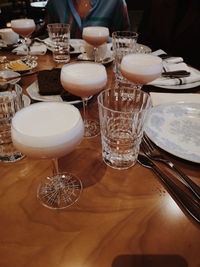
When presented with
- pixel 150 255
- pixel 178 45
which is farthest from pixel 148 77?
pixel 178 45

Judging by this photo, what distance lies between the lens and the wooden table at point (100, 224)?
1.40 ft

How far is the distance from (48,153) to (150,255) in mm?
280

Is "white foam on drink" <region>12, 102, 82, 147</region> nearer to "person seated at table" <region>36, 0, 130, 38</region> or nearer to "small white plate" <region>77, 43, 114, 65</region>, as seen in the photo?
"small white plate" <region>77, 43, 114, 65</region>

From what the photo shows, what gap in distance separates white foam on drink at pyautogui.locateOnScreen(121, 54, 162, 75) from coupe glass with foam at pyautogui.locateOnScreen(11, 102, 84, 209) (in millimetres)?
361

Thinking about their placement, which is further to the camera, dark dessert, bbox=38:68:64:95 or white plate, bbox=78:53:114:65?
white plate, bbox=78:53:114:65

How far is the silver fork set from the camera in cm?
53

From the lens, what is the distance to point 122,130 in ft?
2.26

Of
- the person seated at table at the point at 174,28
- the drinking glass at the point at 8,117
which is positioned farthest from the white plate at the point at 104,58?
the person seated at table at the point at 174,28

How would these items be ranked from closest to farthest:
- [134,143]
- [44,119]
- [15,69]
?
[44,119] → [134,143] → [15,69]

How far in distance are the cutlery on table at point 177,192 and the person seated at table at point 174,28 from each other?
1763 mm

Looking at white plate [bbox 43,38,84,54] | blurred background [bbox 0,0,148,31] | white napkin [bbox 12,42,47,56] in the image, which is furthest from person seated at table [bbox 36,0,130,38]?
blurred background [bbox 0,0,148,31]

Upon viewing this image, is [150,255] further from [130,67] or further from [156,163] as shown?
[130,67]

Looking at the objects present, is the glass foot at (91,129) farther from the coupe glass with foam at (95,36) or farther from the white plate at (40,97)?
the coupe glass with foam at (95,36)

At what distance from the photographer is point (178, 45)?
7.32 feet
